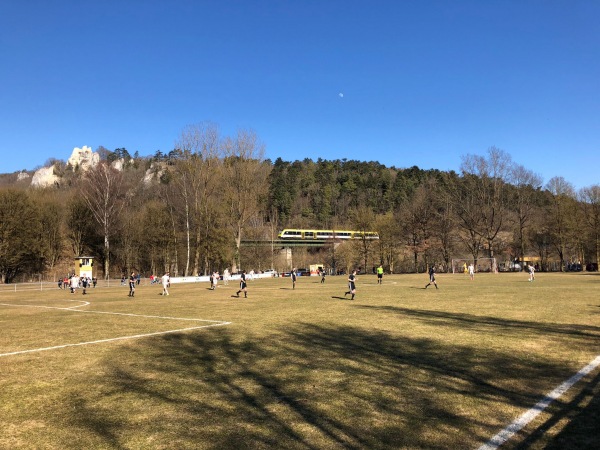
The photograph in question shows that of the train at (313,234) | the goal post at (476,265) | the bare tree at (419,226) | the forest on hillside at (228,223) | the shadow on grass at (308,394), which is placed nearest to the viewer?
the shadow on grass at (308,394)

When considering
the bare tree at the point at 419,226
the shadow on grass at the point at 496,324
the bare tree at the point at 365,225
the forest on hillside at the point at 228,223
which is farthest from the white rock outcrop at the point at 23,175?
the shadow on grass at the point at 496,324

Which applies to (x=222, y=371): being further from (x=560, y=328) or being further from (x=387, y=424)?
(x=560, y=328)

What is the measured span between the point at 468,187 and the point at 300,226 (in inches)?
2268

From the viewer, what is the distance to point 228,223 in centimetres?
6391

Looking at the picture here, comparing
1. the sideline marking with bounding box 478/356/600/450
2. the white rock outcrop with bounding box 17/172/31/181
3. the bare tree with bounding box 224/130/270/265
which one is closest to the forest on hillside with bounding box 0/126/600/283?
the bare tree with bounding box 224/130/270/265

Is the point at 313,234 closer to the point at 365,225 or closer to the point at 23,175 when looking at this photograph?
the point at 365,225

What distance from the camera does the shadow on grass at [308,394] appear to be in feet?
18.1

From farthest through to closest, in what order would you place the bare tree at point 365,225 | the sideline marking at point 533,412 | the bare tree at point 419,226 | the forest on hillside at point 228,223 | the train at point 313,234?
the train at point 313,234
the bare tree at point 365,225
the bare tree at point 419,226
the forest on hillside at point 228,223
the sideline marking at point 533,412

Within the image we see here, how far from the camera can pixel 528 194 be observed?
73.1 metres

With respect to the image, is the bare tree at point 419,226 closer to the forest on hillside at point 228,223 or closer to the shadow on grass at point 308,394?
the forest on hillside at point 228,223

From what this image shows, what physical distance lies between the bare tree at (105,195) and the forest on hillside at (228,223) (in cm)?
20

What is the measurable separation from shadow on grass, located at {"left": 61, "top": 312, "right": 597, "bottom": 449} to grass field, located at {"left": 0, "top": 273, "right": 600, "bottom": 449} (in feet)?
0.10

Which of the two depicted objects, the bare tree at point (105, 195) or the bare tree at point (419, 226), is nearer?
the bare tree at point (105, 195)

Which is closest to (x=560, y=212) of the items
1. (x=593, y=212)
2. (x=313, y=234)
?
(x=593, y=212)
